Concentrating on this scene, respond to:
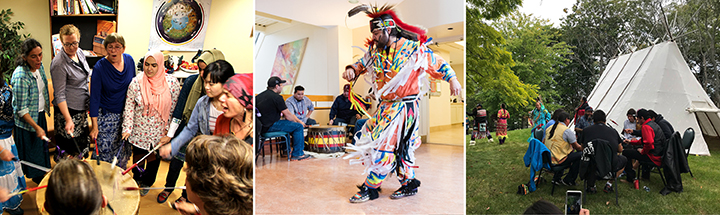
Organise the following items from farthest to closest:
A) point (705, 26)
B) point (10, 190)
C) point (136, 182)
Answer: point (705, 26) → point (136, 182) → point (10, 190)

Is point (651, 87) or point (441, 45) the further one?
point (441, 45)

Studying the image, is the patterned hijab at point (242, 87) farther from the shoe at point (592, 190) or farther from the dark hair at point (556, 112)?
the shoe at point (592, 190)

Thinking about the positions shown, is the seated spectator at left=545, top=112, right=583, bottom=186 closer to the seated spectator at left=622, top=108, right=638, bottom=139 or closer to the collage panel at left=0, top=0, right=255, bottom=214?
the seated spectator at left=622, top=108, right=638, bottom=139

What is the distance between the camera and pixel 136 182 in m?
1.72

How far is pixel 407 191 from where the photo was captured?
236 centimetres

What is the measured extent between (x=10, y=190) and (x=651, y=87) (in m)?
3.69

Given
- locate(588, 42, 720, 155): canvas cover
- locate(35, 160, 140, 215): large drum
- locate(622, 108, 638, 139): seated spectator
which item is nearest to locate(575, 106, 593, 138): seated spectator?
locate(588, 42, 720, 155): canvas cover

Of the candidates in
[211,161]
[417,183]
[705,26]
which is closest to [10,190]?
[211,161]

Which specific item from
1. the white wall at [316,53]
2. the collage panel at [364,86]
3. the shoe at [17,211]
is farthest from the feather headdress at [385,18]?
the shoe at [17,211]

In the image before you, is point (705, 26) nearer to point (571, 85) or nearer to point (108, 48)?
point (571, 85)

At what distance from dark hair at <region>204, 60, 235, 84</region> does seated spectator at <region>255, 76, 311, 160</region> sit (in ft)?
4.34

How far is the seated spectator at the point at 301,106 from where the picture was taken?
3.08m

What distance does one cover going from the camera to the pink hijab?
1664mm

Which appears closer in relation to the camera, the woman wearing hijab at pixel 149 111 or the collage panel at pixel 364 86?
the woman wearing hijab at pixel 149 111
